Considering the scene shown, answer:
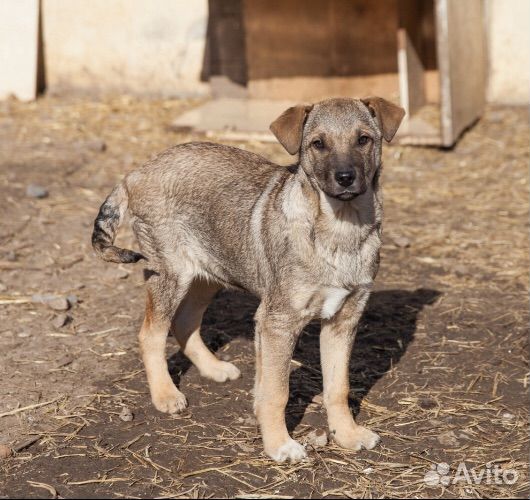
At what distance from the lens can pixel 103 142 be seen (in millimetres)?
10031

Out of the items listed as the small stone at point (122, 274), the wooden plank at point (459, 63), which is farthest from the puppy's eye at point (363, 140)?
the wooden plank at point (459, 63)

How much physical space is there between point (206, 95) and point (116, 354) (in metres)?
6.32

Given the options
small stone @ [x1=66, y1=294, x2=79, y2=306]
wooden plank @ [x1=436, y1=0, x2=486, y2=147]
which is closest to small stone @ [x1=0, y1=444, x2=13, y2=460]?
small stone @ [x1=66, y1=294, x2=79, y2=306]

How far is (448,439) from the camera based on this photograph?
16.4 ft

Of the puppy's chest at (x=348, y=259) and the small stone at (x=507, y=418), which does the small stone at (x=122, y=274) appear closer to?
the puppy's chest at (x=348, y=259)

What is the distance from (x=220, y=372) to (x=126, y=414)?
0.68 metres

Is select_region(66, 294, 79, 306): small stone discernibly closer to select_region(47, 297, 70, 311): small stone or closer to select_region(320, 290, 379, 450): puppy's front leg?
select_region(47, 297, 70, 311): small stone

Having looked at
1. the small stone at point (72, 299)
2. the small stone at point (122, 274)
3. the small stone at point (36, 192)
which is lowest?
the small stone at point (72, 299)

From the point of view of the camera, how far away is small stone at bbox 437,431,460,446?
196 inches

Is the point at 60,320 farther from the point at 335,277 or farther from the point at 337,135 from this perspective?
the point at 337,135

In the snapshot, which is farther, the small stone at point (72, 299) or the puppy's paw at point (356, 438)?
the small stone at point (72, 299)

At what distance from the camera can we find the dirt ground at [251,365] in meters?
4.65

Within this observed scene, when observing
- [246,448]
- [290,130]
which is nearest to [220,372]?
[246,448]

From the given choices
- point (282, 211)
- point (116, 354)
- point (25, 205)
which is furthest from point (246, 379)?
point (25, 205)
